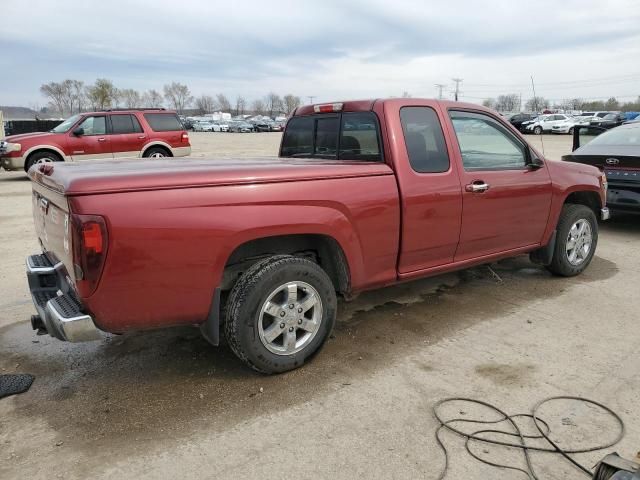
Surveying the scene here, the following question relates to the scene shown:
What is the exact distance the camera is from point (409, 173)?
12.9 feet

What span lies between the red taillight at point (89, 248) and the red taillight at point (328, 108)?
93.8 inches

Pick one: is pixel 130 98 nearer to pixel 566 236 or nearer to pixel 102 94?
pixel 102 94

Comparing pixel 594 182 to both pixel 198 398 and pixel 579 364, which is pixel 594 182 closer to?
pixel 579 364

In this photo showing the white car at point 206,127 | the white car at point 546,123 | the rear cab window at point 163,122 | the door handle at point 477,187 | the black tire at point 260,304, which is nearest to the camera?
the black tire at point 260,304

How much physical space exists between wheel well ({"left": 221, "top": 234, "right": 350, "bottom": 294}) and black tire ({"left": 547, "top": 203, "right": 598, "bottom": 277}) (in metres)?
2.74

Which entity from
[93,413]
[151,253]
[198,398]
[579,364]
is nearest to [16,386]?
[93,413]

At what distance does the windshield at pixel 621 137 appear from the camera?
7798 millimetres

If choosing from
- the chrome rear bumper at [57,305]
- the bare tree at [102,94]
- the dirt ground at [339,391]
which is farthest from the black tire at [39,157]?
the bare tree at [102,94]

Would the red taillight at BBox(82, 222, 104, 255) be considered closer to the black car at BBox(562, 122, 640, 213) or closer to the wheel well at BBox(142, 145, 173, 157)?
the black car at BBox(562, 122, 640, 213)

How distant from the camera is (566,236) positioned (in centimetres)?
536

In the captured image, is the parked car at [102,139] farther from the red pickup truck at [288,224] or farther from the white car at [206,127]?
the white car at [206,127]

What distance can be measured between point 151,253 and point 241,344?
2.66 ft

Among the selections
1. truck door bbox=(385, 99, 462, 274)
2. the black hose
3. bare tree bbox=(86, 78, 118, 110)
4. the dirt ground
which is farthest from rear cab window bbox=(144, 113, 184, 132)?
bare tree bbox=(86, 78, 118, 110)

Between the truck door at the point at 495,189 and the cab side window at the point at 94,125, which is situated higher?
the cab side window at the point at 94,125
